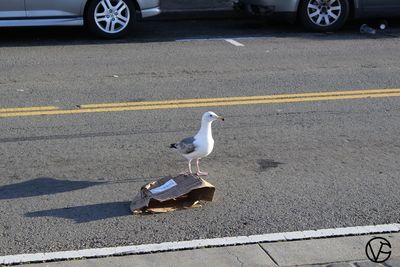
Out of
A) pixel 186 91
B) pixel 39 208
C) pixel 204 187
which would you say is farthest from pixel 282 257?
pixel 186 91

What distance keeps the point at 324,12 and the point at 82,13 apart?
4.20 metres

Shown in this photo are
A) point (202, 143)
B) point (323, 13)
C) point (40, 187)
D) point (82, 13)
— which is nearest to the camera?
point (202, 143)

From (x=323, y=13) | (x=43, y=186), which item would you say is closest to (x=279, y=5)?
(x=323, y=13)

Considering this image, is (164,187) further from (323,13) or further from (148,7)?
(323,13)

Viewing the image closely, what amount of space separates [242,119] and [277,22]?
6.89 meters

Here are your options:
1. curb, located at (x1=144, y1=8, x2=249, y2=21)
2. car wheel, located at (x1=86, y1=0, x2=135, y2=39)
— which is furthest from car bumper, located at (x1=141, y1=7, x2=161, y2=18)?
curb, located at (x1=144, y1=8, x2=249, y2=21)

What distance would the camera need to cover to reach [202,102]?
7961 mm

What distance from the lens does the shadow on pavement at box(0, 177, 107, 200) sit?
17.8ft

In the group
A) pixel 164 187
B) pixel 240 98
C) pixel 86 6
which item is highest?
pixel 86 6

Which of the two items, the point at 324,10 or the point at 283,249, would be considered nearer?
the point at 283,249

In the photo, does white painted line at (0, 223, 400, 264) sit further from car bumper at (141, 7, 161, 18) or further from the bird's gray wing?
car bumper at (141, 7, 161, 18)

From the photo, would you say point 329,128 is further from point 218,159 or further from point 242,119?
point 218,159

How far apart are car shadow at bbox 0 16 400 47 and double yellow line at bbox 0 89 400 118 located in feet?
12.8

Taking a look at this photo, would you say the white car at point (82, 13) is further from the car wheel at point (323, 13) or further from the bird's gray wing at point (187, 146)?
the bird's gray wing at point (187, 146)
